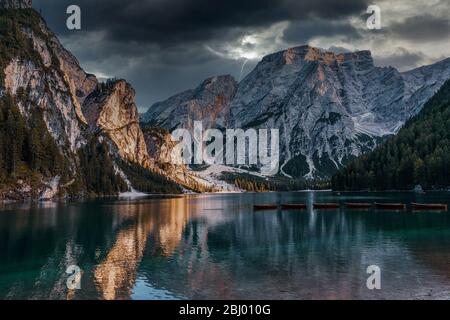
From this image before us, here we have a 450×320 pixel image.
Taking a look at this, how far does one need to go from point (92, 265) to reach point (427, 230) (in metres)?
67.1

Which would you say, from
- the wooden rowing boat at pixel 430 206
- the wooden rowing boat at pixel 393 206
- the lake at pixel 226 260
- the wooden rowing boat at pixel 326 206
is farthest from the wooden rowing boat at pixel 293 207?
the lake at pixel 226 260

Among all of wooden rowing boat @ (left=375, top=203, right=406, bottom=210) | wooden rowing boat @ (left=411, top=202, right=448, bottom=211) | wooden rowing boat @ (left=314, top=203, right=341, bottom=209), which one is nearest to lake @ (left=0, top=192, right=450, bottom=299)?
wooden rowing boat @ (left=411, top=202, right=448, bottom=211)

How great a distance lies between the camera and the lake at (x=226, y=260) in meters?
44.2

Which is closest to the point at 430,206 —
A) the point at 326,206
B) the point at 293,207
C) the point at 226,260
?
the point at 326,206

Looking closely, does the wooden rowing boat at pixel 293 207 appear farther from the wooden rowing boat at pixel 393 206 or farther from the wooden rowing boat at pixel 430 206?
the wooden rowing boat at pixel 430 206

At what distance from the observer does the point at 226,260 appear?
204 ft

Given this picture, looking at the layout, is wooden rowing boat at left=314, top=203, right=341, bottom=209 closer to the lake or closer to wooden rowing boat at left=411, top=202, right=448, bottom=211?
wooden rowing boat at left=411, top=202, right=448, bottom=211

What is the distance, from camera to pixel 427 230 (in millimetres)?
91938

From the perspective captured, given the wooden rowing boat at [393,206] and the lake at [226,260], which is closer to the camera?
the lake at [226,260]

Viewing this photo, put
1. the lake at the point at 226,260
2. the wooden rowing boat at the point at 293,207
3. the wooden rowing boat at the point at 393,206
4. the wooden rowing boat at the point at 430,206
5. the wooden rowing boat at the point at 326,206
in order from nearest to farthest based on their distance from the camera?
1. the lake at the point at 226,260
2. the wooden rowing boat at the point at 430,206
3. the wooden rowing boat at the point at 393,206
4. the wooden rowing boat at the point at 326,206
5. the wooden rowing boat at the point at 293,207

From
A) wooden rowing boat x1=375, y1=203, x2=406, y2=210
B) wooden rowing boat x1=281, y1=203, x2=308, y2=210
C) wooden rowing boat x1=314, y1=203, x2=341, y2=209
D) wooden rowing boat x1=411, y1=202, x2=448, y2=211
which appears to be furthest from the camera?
wooden rowing boat x1=281, y1=203, x2=308, y2=210

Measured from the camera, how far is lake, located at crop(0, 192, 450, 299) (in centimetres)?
4425
